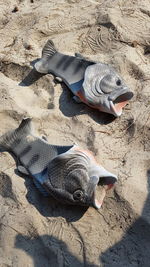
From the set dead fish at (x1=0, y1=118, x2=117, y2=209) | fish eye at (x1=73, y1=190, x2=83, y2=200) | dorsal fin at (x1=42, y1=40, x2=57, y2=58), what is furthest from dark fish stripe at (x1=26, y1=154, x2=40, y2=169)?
dorsal fin at (x1=42, y1=40, x2=57, y2=58)

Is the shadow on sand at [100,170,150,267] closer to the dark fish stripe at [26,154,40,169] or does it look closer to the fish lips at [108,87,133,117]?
the dark fish stripe at [26,154,40,169]

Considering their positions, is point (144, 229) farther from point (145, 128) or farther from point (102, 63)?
point (102, 63)

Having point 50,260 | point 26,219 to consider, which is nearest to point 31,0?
point 26,219

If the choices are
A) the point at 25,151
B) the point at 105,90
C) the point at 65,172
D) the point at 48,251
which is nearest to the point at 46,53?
the point at 105,90

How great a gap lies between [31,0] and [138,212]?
3432 millimetres

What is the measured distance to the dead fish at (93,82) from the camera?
4141 mm

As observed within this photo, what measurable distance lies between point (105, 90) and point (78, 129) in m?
0.47

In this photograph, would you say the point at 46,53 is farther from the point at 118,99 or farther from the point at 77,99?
the point at 118,99

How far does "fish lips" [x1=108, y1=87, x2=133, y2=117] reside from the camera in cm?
411

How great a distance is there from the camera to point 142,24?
16.5 feet

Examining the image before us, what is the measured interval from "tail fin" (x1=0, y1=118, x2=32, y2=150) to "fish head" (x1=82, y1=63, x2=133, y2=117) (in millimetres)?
673

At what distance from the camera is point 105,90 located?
418cm

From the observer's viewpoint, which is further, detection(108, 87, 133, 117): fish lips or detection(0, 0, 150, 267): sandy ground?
detection(108, 87, 133, 117): fish lips

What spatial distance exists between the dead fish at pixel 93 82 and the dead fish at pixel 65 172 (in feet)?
2.26
